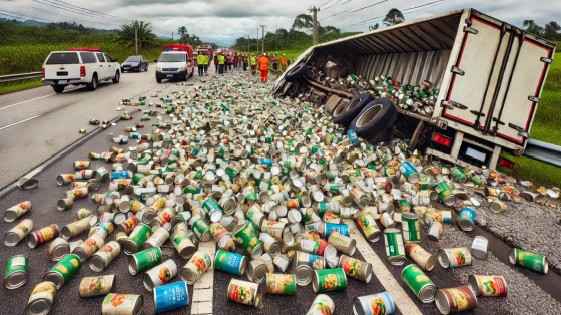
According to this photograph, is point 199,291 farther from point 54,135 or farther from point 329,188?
point 54,135

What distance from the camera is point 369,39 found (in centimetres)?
973

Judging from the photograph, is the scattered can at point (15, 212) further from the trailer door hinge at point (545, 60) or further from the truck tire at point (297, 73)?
the truck tire at point (297, 73)

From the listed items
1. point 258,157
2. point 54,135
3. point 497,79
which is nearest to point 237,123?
point 258,157

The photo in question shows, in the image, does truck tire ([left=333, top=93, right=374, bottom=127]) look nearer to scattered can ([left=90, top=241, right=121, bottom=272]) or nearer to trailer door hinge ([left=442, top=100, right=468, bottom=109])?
trailer door hinge ([left=442, top=100, right=468, bottom=109])

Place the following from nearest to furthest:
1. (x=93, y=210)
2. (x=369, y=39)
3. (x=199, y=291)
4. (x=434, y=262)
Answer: (x=199, y=291) → (x=434, y=262) → (x=93, y=210) → (x=369, y=39)

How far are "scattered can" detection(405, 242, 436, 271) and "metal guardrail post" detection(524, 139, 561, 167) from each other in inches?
137

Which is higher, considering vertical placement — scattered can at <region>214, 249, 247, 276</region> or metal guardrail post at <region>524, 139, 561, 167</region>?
metal guardrail post at <region>524, 139, 561, 167</region>

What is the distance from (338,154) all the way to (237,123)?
9.85ft

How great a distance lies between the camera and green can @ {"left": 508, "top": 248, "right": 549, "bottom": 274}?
312cm

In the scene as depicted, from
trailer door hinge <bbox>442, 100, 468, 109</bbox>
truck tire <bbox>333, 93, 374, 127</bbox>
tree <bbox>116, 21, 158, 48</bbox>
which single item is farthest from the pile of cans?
tree <bbox>116, 21, 158, 48</bbox>

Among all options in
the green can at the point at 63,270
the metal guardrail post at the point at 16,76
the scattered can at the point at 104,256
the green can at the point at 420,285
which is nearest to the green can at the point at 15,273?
the green can at the point at 63,270

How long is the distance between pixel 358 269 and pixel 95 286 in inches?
81.5

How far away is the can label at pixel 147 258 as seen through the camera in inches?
115

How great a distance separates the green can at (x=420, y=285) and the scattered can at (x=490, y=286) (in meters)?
0.39
